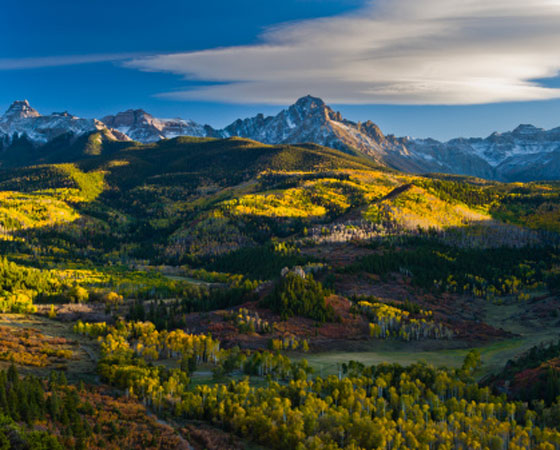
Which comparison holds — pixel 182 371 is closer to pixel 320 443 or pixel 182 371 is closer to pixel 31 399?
pixel 31 399

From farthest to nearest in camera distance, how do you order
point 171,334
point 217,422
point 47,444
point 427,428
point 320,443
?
point 171,334, point 217,422, point 427,428, point 320,443, point 47,444

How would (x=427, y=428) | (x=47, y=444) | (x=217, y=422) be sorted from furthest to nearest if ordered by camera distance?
(x=217, y=422)
(x=427, y=428)
(x=47, y=444)

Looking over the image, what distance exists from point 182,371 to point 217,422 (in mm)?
40221

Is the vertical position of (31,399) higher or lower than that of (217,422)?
higher

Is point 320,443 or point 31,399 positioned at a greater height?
point 31,399

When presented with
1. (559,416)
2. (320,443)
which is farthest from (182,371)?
(559,416)

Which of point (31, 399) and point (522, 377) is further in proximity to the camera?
point (522, 377)

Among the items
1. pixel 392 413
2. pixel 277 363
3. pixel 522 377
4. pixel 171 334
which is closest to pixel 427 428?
pixel 392 413

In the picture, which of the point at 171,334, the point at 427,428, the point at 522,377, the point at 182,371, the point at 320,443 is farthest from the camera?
the point at 171,334

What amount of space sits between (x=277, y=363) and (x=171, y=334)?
53.6 meters

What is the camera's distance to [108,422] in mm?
108375

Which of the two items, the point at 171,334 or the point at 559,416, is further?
the point at 171,334

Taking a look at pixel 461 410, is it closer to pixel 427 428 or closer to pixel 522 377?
pixel 427 428

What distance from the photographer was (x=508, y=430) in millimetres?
108312
